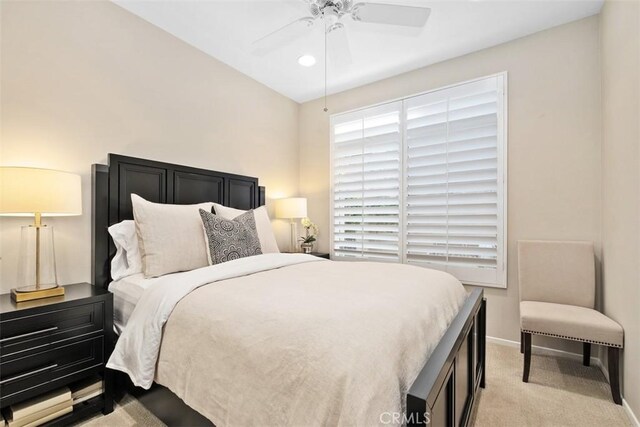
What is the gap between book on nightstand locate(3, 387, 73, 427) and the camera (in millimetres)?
1523

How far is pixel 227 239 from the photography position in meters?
2.28

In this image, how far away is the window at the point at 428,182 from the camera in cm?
289

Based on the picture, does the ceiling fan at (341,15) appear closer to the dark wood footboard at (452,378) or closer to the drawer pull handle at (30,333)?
the dark wood footboard at (452,378)

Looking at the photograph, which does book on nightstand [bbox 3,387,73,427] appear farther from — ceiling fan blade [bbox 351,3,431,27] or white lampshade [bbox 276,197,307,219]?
ceiling fan blade [bbox 351,3,431,27]

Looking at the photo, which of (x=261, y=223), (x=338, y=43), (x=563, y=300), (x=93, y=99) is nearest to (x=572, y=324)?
(x=563, y=300)

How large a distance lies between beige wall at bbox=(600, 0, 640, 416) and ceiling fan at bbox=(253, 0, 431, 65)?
126cm

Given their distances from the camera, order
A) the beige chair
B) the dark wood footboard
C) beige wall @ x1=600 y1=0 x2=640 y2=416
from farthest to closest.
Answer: the beige chair → beige wall @ x1=600 y1=0 x2=640 y2=416 → the dark wood footboard

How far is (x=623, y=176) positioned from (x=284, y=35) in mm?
2477

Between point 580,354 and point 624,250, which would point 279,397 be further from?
point 580,354

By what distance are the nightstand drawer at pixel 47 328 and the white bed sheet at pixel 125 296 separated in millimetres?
134

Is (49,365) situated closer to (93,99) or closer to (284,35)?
(93,99)

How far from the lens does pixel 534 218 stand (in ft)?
8.87

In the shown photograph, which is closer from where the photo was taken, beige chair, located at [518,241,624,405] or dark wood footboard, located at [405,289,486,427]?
dark wood footboard, located at [405,289,486,427]

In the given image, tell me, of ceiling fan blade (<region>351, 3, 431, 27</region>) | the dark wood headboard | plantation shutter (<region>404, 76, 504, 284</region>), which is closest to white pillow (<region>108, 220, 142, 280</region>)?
the dark wood headboard
